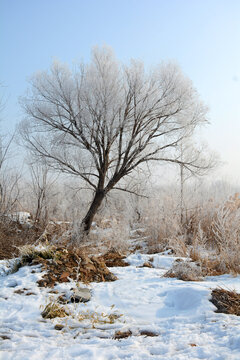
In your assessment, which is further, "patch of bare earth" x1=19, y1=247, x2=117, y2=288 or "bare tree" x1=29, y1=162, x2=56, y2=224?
"bare tree" x1=29, y1=162, x2=56, y2=224

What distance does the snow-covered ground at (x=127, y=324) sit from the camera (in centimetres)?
215

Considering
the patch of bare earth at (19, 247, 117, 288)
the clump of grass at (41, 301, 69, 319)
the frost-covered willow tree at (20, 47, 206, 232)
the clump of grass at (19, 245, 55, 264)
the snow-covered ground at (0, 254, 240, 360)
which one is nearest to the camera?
the snow-covered ground at (0, 254, 240, 360)

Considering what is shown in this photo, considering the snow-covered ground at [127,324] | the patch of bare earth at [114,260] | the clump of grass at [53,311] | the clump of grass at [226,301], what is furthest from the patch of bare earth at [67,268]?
the clump of grass at [226,301]

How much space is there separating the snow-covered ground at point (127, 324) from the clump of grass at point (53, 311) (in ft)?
0.26

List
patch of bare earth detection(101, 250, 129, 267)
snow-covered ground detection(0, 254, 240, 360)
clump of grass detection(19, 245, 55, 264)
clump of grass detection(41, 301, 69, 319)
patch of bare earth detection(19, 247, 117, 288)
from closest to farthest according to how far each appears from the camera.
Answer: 1. snow-covered ground detection(0, 254, 240, 360)
2. clump of grass detection(41, 301, 69, 319)
3. patch of bare earth detection(19, 247, 117, 288)
4. clump of grass detection(19, 245, 55, 264)
5. patch of bare earth detection(101, 250, 129, 267)

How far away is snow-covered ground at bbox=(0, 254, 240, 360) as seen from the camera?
A: 215 centimetres

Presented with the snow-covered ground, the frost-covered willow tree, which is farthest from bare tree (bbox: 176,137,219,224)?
the snow-covered ground

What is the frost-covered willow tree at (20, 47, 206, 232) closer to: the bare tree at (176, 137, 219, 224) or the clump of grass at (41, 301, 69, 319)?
the bare tree at (176, 137, 219, 224)

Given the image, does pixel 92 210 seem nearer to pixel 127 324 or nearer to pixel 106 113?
pixel 106 113

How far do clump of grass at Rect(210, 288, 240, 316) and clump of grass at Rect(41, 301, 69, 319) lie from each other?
1.58m

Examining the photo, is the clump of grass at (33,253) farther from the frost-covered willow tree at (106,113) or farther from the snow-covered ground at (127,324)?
the frost-covered willow tree at (106,113)

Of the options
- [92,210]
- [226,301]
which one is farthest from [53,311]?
[92,210]

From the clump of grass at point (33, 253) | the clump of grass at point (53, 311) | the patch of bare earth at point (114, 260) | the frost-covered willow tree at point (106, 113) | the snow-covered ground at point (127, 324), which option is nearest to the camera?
the snow-covered ground at point (127, 324)

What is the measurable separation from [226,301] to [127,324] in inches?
44.1
